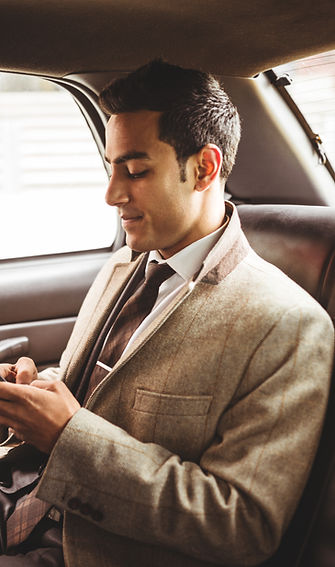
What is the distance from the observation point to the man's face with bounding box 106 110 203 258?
1.28 metres

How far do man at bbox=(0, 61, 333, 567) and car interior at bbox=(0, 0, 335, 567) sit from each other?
14cm

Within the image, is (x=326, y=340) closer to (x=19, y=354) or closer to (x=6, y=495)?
(x=6, y=495)

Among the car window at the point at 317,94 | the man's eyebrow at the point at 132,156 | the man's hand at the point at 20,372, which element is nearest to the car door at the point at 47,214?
the man's hand at the point at 20,372

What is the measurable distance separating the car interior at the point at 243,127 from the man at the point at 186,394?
138 millimetres

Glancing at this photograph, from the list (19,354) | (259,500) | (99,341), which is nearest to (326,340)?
(259,500)

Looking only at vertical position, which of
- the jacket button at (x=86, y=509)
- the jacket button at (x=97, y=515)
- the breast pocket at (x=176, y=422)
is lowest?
the jacket button at (x=97, y=515)

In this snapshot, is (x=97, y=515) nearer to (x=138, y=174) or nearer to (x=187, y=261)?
(x=187, y=261)

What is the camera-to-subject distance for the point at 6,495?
1410 mm

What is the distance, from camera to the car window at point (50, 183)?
251 centimetres

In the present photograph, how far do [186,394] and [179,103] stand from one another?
66cm

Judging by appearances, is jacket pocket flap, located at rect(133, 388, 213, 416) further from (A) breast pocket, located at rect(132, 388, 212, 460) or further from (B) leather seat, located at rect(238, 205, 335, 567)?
(B) leather seat, located at rect(238, 205, 335, 567)

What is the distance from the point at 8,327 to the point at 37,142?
935 millimetres

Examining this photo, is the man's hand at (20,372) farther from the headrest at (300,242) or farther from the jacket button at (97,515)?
the headrest at (300,242)

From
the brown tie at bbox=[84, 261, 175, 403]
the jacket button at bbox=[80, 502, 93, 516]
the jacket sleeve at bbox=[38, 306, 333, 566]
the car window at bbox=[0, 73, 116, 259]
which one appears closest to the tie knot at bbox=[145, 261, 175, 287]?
the brown tie at bbox=[84, 261, 175, 403]
